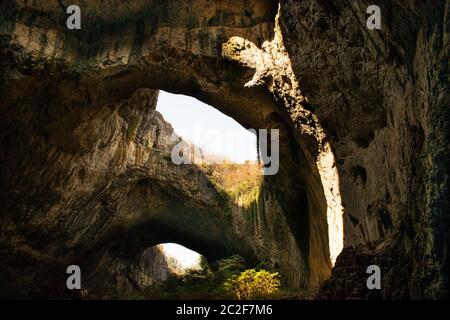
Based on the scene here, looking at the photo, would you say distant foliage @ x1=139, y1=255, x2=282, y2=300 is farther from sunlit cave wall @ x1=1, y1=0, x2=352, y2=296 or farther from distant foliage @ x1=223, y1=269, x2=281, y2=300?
sunlit cave wall @ x1=1, y1=0, x2=352, y2=296

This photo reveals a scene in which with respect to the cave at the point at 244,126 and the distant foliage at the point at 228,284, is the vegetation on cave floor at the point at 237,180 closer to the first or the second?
the cave at the point at 244,126

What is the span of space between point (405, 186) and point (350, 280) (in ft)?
5.27

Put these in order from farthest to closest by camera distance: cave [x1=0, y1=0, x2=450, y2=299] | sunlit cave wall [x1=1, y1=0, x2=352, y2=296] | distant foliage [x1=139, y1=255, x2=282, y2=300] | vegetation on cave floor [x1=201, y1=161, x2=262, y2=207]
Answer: vegetation on cave floor [x1=201, y1=161, x2=262, y2=207]
distant foliage [x1=139, y1=255, x2=282, y2=300]
sunlit cave wall [x1=1, y1=0, x2=352, y2=296]
cave [x1=0, y1=0, x2=450, y2=299]

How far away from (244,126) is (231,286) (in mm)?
4200

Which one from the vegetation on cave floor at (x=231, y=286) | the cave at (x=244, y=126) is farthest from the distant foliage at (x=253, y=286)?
the cave at (x=244, y=126)

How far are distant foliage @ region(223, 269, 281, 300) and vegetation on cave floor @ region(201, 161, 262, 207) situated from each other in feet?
14.8

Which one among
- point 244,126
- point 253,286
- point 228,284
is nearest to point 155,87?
point 244,126

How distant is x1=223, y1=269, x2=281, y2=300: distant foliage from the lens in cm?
1041

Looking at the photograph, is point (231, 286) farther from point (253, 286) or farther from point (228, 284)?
point (253, 286)

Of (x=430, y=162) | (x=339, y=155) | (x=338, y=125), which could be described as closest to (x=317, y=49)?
(x=338, y=125)

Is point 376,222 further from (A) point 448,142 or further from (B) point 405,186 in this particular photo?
(A) point 448,142

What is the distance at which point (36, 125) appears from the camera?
1145cm

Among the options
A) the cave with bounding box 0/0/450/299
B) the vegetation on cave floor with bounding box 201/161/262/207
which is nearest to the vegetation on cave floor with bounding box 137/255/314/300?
the cave with bounding box 0/0/450/299
